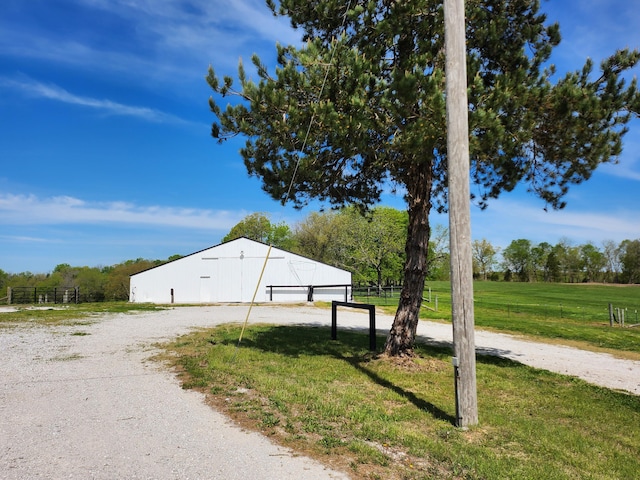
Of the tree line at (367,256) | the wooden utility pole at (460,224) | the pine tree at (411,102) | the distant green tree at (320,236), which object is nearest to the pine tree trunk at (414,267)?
the pine tree at (411,102)

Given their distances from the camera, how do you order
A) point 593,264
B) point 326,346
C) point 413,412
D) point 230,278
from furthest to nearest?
point 593,264, point 230,278, point 326,346, point 413,412

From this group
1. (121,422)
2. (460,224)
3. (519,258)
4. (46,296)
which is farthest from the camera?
(519,258)

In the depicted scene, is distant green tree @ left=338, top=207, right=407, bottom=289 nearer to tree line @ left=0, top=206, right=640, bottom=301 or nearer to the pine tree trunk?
tree line @ left=0, top=206, right=640, bottom=301

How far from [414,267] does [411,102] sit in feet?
10.2

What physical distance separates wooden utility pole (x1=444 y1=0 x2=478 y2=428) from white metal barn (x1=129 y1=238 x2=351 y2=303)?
25973 mm

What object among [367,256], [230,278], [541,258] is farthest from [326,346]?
[541,258]

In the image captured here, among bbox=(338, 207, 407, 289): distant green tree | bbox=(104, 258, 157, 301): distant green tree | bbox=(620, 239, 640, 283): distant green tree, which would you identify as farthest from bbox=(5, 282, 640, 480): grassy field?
bbox=(620, 239, 640, 283): distant green tree

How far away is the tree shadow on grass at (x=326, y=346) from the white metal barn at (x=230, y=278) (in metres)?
17.3

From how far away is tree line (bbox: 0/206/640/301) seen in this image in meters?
45.7

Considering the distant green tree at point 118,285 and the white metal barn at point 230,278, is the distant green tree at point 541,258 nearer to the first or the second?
the white metal barn at point 230,278

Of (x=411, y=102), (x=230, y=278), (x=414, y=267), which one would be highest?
(x=411, y=102)

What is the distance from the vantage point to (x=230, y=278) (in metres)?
30.7

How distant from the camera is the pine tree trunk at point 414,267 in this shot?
7629 mm

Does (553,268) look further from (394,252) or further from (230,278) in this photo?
(230,278)
